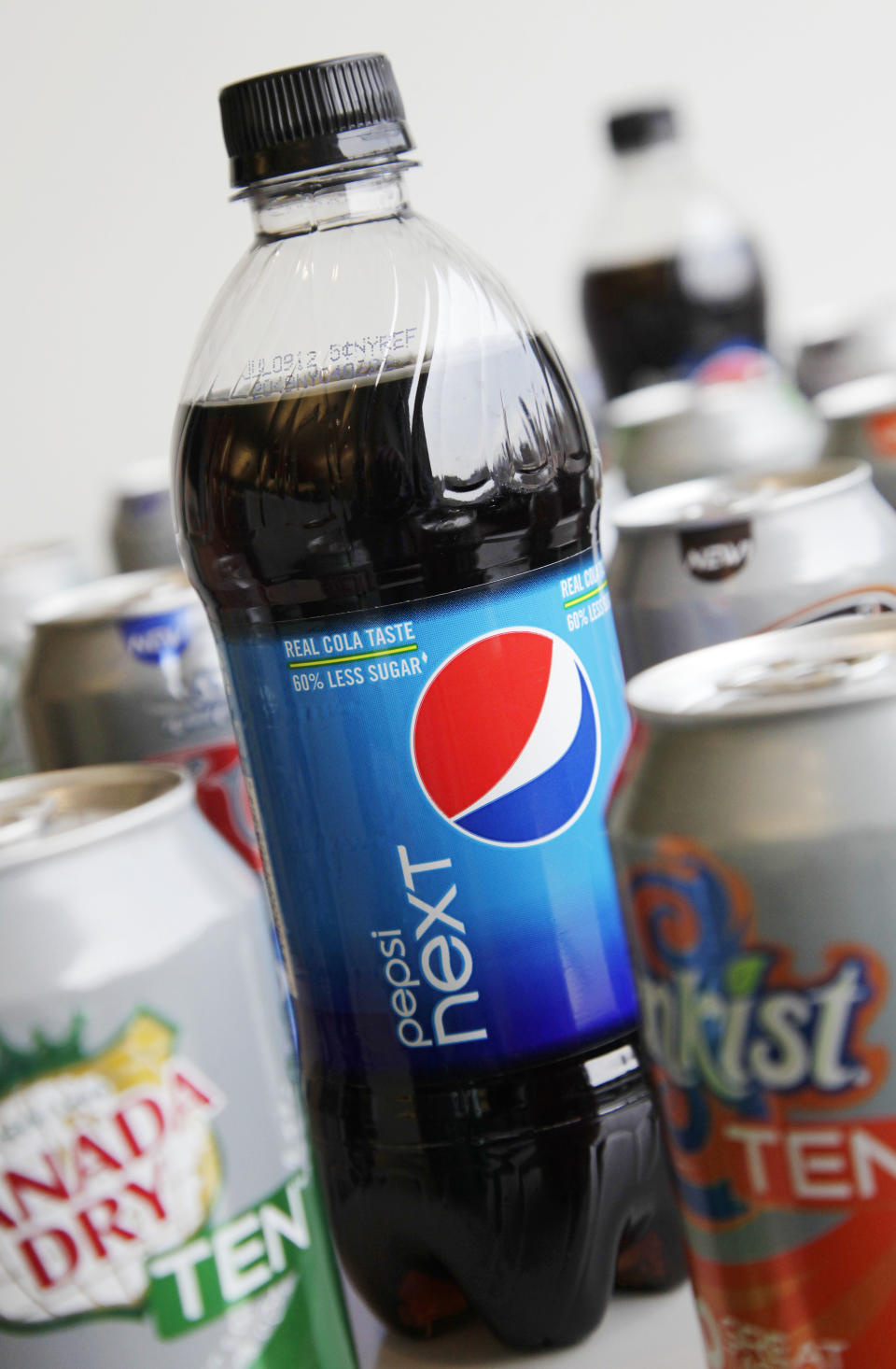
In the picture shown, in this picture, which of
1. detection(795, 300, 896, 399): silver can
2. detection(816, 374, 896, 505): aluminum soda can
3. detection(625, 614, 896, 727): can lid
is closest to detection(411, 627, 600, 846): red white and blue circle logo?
detection(625, 614, 896, 727): can lid

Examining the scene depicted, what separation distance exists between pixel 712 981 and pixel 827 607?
33cm

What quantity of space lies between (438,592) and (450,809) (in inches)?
4.1

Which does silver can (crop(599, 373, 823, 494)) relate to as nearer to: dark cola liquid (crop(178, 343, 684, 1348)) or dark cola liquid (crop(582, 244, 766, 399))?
dark cola liquid (crop(178, 343, 684, 1348))

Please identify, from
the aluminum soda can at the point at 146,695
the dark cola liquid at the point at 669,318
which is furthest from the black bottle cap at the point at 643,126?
the aluminum soda can at the point at 146,695

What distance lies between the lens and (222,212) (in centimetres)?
264

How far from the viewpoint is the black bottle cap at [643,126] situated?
6.57ft

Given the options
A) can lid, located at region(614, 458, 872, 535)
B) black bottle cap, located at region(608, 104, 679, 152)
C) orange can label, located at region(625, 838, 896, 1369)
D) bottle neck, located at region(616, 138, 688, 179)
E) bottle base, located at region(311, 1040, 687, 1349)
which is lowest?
bottle base, located at region(311, 1040, 687, 1349)

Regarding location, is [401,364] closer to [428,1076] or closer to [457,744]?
[457,744]

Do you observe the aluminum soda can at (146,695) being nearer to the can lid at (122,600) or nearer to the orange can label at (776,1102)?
the can lid at (122,600)

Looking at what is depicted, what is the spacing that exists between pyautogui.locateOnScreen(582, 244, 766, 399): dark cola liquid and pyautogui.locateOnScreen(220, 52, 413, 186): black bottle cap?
1171mm

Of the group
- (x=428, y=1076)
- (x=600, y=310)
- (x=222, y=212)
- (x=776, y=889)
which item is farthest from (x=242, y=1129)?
(x=222, y=212)

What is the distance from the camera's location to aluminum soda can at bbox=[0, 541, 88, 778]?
132cm

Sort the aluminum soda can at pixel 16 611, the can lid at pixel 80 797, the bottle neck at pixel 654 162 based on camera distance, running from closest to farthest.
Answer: the can lid at pixel 80 797, the aluminum soda can at pixel 16 611, the bottle neck at pixel 654 162

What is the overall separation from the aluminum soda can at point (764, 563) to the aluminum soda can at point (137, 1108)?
32 centimetres
